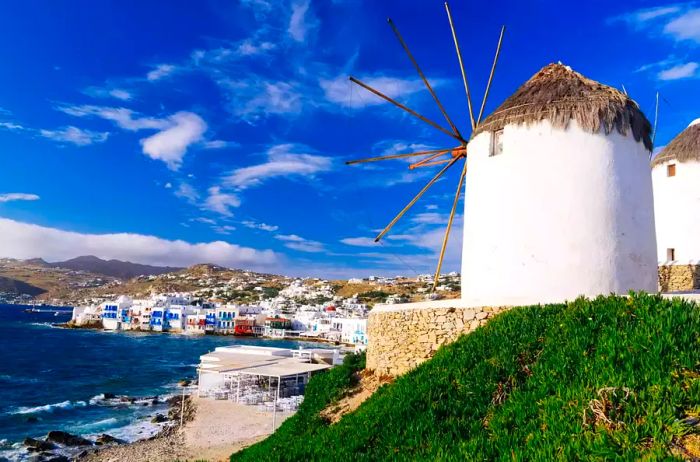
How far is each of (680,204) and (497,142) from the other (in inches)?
362

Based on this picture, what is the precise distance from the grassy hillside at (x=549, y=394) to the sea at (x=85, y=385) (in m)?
17.8

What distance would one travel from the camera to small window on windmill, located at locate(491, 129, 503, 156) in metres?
9.95

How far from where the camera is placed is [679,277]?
1473cm

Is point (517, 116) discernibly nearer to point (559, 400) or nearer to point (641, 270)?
point (641, 270)

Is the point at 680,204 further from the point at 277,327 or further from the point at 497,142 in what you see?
the point at 277,327

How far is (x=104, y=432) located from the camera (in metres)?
21.3

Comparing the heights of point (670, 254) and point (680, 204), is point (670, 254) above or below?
below

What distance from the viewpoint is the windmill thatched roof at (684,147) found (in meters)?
14.9

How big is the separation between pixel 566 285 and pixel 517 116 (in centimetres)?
355

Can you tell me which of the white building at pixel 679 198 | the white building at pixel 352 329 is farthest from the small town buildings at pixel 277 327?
the white building at pixel 679 198

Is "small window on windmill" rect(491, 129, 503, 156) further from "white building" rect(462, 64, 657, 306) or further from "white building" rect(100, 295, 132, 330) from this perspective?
"white building" rect(100, 295, 132, 330)

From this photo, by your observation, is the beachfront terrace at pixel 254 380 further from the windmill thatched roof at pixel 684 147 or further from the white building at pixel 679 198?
the windmill thatched roof at pixel 684 147

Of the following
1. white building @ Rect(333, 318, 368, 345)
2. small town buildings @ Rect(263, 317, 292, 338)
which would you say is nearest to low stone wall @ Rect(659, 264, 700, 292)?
white building @ Rect(333, 318, 368, 345)

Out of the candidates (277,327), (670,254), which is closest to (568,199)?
(670,254)
